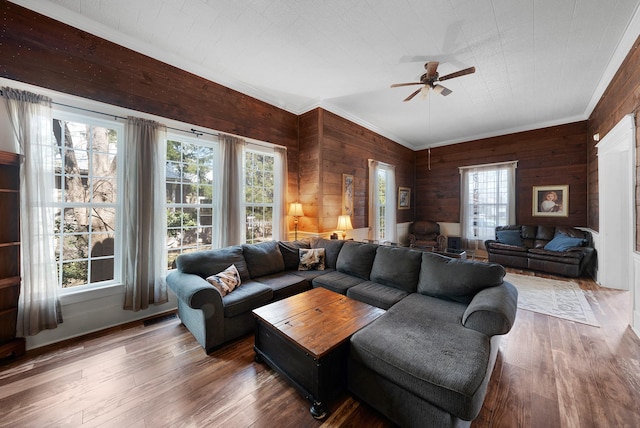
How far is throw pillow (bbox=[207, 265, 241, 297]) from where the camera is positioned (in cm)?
254

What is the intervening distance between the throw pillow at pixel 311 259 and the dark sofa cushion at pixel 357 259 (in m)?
0.27

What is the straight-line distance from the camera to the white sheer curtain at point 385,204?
18.0 ft

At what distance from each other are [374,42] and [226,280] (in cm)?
317

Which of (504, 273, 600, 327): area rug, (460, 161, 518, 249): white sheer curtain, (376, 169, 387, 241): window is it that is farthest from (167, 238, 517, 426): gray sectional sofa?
(460, 161, 518, 249): white sheer curtain

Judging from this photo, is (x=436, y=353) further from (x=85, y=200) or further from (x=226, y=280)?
(x=85, y=200)

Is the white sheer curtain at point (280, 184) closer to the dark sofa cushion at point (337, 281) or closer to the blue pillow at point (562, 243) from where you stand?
the dark sofa cushion at point (337, 281)

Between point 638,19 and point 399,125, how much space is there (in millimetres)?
3449

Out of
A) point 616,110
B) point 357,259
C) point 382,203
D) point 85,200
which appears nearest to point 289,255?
point 357,259

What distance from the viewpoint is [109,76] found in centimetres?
268

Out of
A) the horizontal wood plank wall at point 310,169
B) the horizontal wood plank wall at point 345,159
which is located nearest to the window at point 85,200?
the horizontal wood plank wall at point 310,169

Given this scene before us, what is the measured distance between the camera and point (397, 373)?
4.74 ft

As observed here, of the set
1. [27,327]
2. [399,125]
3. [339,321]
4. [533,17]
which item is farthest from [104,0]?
[399,125]

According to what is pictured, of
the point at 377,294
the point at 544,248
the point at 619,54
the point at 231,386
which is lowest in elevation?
the point at 231,386

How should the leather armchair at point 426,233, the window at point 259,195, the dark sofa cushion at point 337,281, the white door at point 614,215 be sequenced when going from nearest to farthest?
the dark sofa cushion at point 337,281, the white door at point 614,215, the window at point 259,195, the leather armchair at point 426,233
